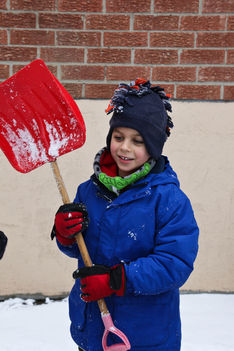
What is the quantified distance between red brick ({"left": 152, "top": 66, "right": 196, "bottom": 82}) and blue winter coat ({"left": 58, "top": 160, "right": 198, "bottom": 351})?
1.31m

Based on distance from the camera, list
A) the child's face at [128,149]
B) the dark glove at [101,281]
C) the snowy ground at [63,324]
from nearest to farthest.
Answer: the dark glove at [101,281], the child's face at [128,149], the snowy ground at [63,324]

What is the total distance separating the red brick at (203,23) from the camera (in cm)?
254

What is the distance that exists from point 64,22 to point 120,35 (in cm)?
38

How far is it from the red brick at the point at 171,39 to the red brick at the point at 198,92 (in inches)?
11.1

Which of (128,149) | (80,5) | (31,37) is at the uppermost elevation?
(80,5)

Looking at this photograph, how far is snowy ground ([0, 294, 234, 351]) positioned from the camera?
2326mm

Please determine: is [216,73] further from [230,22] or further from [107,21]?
[107,21]

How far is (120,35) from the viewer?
2.54 m

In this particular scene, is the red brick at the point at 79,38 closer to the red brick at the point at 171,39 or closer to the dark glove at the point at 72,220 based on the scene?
the red brick at the point at 171,39

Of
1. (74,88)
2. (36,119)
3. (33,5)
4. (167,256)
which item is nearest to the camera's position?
(167,256)

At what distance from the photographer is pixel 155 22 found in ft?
8.32

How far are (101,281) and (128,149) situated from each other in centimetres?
47

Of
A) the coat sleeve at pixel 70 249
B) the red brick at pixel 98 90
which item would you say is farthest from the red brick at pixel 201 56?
the coat sleeve at pixel 70 249

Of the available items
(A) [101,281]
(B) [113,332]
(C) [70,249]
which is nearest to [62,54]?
(C) [70,249]
